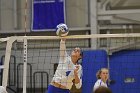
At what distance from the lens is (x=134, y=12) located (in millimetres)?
9633

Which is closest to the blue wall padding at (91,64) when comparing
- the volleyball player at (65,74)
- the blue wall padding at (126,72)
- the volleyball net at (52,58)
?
the volleyball net at (52,58)

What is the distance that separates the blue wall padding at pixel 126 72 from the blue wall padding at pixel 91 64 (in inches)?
11.1

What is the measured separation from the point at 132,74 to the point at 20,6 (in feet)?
11.0

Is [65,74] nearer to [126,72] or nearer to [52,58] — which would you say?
[126,72]

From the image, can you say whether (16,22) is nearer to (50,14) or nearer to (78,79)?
(50,14)

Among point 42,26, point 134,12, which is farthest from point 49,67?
point 134,12

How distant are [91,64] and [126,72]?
0.78 meters

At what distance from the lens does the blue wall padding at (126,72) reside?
8.77m

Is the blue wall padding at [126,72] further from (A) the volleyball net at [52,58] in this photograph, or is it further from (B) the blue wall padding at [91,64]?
(B) the blue wall padding at [91,64]

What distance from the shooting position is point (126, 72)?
889cm

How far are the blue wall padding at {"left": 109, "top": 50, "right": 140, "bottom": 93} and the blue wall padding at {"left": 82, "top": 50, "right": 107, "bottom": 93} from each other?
0.93ft

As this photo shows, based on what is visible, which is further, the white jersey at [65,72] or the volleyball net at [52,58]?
the volleyball net at [52,58]

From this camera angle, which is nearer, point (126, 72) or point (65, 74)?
point (65, 74)

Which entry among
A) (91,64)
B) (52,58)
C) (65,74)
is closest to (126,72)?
(91,64)
